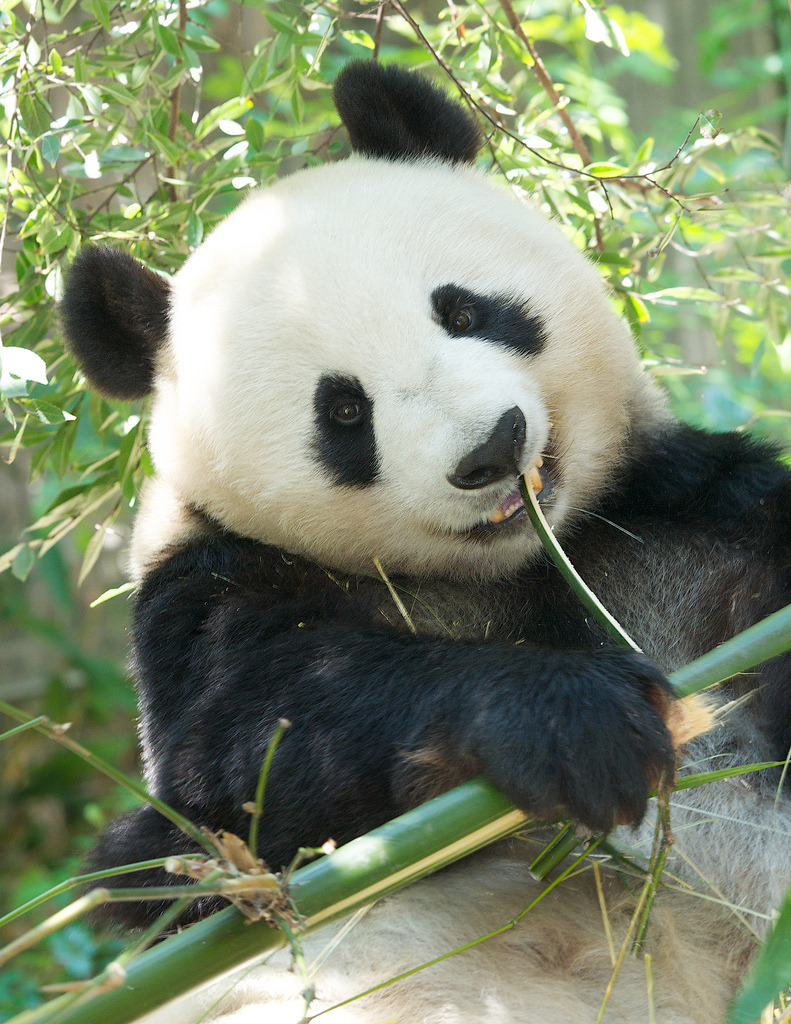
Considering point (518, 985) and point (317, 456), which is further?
point (317, 456)

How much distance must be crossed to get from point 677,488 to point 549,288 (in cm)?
46

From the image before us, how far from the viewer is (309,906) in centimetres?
106

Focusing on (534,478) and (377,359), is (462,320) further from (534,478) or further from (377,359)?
(534,478)

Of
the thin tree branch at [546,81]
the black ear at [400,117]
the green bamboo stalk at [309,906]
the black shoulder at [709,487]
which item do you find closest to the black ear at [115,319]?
the black ear at [400,117]

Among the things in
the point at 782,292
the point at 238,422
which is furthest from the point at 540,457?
the point at 782,292

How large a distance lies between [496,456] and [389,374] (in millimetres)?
254

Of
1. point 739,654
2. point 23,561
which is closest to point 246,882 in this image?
point 739,654

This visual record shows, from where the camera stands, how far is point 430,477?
5.48 ft

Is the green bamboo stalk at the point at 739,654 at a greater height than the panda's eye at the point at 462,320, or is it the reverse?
the panda's eye at the point at 462,320

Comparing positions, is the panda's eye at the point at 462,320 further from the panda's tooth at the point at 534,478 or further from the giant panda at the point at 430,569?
the panda's tooth at the point at 534,478

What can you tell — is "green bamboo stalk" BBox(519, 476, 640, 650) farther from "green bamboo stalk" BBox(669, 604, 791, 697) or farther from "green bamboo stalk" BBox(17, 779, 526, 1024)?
"green bamboo stalk" BBox(17, 779, 526, 1024)

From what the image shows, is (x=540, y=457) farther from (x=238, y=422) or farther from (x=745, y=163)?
(x=745, y=163)

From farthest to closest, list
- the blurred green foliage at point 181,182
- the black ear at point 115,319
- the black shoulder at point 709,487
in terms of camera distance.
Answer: the blurred green foliage at point 181,182
the black ear at point 115,319
the black shoulder at point 709,487

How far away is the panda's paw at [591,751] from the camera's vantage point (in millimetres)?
1309
